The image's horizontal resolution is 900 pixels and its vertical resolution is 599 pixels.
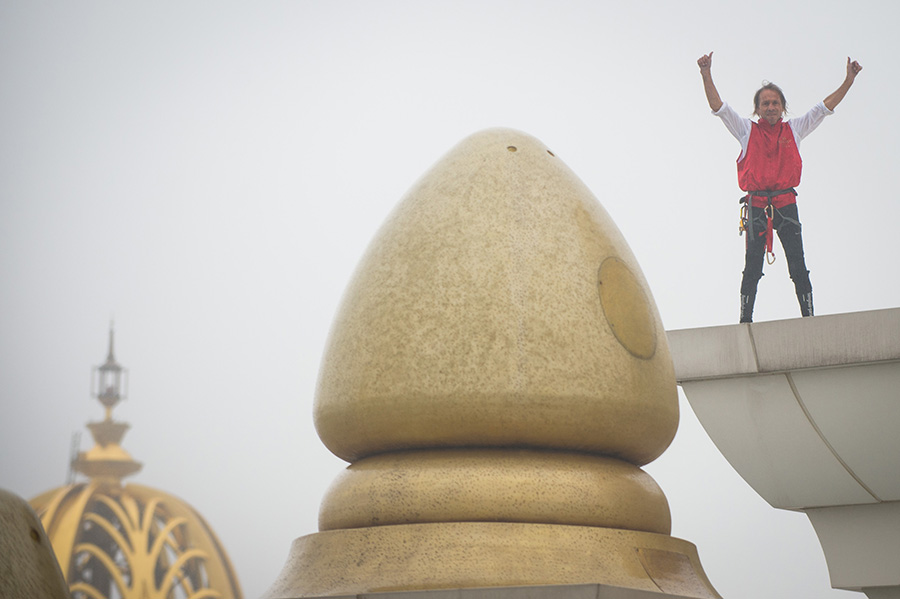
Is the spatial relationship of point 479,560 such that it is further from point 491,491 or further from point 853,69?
point 853,69

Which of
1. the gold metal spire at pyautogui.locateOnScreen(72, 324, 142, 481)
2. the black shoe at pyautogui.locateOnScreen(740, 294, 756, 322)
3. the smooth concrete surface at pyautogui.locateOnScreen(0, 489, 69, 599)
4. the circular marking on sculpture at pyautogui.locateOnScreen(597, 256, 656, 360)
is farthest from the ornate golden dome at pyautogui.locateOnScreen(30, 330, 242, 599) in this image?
the black shoe at pyautogui.locateOnScreen(740, 294, 756, 322)

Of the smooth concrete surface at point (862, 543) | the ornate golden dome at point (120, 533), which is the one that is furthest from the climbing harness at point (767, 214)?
the ornate golden dome at point (120, 533)

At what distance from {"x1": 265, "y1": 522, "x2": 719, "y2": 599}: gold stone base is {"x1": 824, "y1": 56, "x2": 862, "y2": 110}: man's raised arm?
4.38m

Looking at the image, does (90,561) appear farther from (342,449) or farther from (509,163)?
(509,163)

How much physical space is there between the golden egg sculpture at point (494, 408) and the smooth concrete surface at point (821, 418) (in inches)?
77.5

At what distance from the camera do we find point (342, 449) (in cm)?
605

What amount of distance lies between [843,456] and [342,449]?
156 inches

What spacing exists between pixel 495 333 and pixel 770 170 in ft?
12.2

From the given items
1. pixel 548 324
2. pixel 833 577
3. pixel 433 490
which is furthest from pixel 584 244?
pixel 833 577

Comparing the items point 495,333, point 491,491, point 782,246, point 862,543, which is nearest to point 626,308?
point 495,333

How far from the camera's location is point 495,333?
18.4ft

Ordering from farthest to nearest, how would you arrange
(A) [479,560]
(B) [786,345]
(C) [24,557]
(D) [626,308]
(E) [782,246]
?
(E) [782,246]
(B) [786,345]
(D) [626,308]
(A) [479,560]
(C) [24,557]

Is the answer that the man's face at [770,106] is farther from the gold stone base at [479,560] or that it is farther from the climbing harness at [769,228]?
the gold stone base at [479,560]

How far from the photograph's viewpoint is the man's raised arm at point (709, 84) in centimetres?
831
